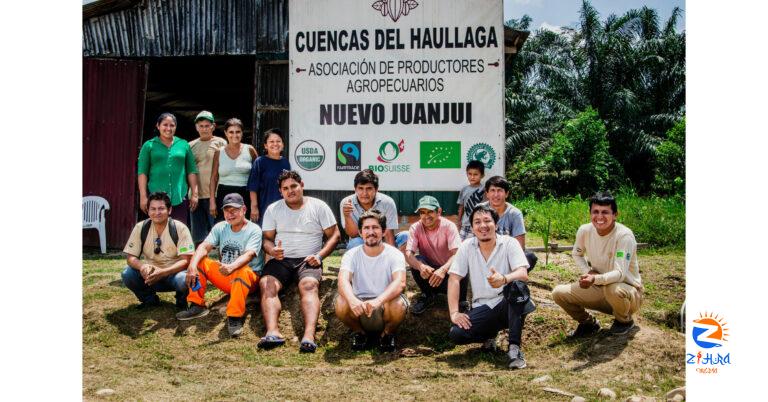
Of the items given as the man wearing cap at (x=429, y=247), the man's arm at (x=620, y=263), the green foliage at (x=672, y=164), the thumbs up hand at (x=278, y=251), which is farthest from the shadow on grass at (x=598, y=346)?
the green foliage at (x=672, y=164)

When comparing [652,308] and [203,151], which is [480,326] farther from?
[203,151]

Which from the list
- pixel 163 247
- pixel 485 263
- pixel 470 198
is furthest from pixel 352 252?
pixel 163 247

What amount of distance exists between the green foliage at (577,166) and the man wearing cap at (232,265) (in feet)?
42.8

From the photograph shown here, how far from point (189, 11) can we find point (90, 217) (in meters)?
2.87

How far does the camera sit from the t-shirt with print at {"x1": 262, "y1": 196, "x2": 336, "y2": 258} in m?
5.51

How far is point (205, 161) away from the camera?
653 cm

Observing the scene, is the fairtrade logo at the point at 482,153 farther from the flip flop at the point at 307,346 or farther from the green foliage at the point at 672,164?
the green foliage at the point at 672,164

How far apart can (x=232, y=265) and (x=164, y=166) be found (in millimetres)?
1513

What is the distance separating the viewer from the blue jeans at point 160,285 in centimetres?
555

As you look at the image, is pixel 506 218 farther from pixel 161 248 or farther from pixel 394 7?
pixel 394 7

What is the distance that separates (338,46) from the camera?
288 inches

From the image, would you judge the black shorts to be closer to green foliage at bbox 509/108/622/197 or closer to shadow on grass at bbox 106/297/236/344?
shadow on grass at bbox 106/297/236/344
